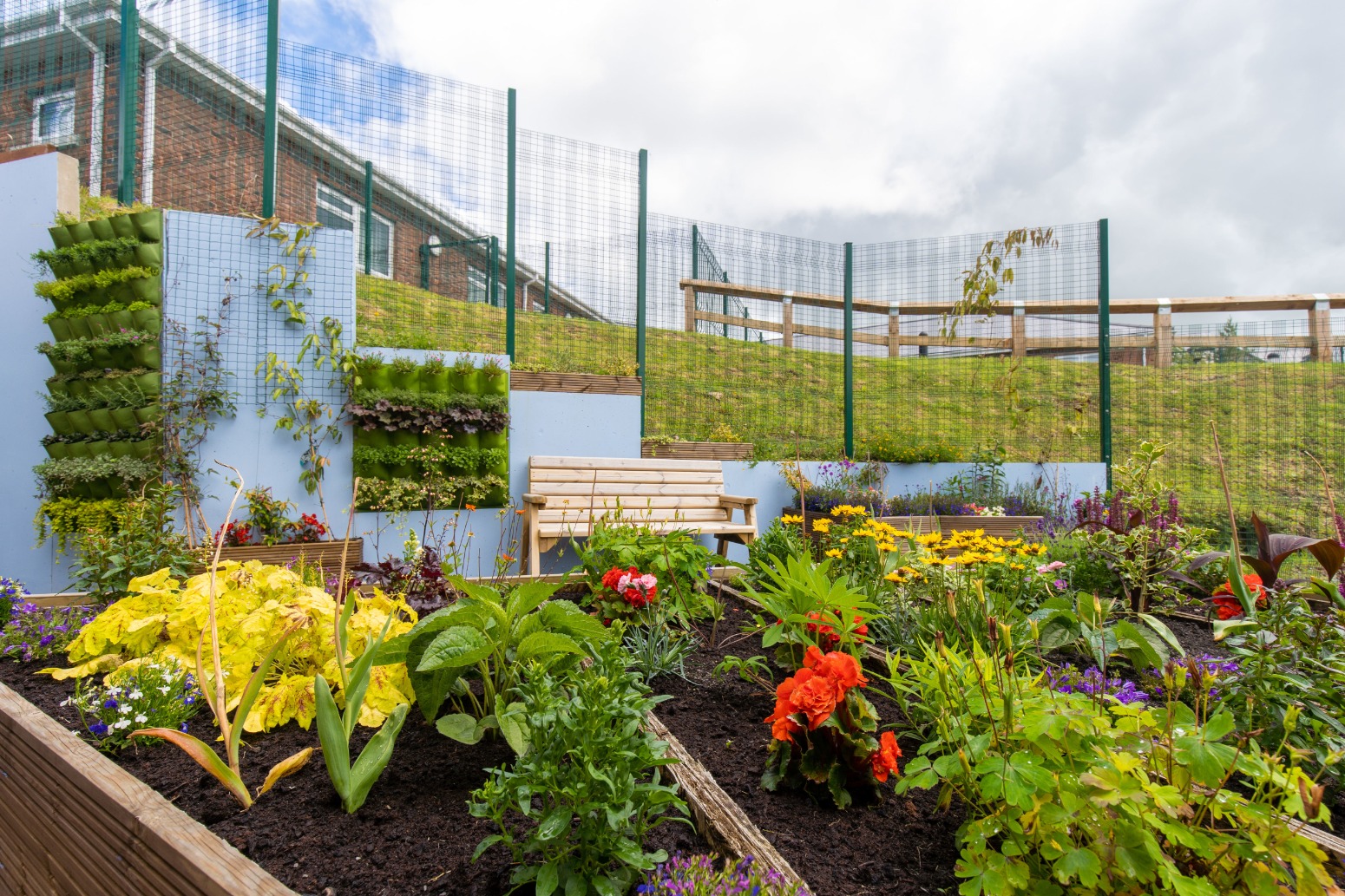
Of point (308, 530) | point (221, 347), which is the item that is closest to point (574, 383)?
point (308, 530)

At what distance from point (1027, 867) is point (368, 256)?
5959 mm

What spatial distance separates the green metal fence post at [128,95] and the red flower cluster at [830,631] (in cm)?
567

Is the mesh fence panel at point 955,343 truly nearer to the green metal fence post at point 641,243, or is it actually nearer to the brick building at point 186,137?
the green metal fence post at point 641,243

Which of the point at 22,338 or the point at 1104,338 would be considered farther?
the point at 1104,338

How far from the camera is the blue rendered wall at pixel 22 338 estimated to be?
443 cm

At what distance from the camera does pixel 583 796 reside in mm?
1031

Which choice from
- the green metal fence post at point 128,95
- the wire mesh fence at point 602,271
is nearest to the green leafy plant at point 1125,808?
the wire mesh fence at point 602,271

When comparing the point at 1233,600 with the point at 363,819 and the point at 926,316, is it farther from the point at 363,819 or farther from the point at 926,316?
the point at 926,316

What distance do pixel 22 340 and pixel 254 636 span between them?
4.70 meters

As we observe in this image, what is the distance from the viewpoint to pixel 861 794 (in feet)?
4.72

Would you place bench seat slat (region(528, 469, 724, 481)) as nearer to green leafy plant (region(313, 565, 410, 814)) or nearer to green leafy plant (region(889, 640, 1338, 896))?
green leafy plant (region(313, 565, 410, 814))

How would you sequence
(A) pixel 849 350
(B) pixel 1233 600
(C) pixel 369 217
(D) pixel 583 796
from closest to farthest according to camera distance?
(D) pixel 583 796 → (B) pixel 1233 600 → (C) pixel 369 217 → (A) pixel 849 350

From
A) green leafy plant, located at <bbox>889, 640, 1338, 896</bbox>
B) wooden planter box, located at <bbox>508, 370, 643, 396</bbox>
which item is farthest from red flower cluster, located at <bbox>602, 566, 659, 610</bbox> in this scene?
wooden planter box, located at <bbox>508, 370, 643, 396</bbox>

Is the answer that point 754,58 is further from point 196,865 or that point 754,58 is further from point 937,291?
point 196,865
